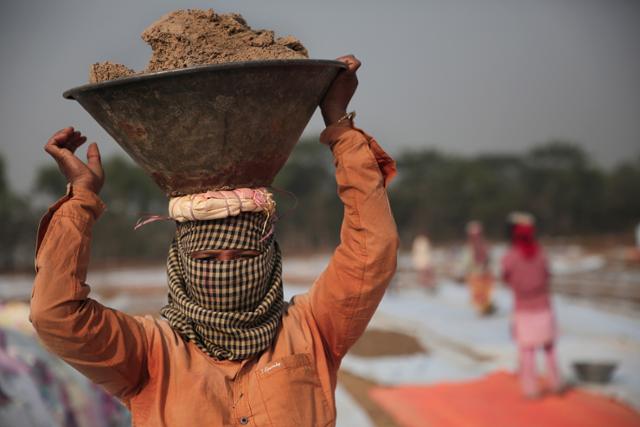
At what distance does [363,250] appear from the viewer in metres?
1.86

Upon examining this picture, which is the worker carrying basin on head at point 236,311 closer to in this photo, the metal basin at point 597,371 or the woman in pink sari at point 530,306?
the woman in pink sari at point 530,306

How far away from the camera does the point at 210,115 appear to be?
1750 millimetres

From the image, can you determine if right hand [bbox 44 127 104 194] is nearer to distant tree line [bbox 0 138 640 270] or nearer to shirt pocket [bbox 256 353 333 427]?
shirt pocket [bbox 256 353 333 427]

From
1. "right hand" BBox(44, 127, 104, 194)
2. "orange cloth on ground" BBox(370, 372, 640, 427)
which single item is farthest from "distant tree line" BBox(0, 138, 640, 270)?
"right hand" BBox(44, 127, 104, 194)

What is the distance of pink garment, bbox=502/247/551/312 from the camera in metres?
6.46

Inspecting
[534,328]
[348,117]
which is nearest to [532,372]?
[534,328]

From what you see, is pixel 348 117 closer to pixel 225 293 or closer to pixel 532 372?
pixel 225 293

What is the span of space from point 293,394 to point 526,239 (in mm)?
5144

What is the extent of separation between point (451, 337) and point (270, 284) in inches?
345

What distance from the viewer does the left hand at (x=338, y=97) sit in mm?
1927

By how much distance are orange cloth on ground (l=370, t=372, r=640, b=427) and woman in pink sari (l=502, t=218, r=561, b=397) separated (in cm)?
27

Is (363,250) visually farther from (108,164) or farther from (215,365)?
(108,164)

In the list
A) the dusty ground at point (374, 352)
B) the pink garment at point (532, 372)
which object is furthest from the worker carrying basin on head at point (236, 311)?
the pink garment at point (532, 372)

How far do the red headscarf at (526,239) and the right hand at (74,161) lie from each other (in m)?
5.28
